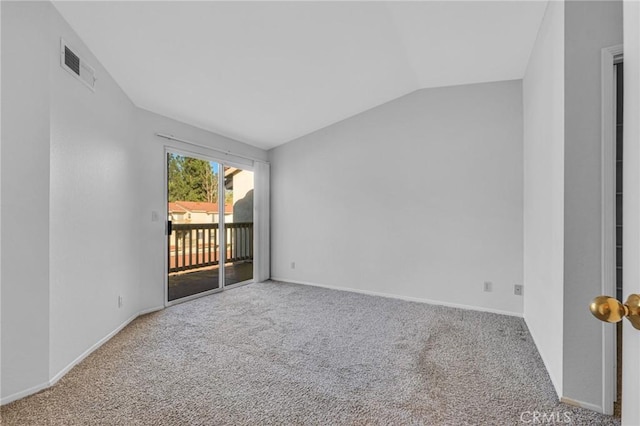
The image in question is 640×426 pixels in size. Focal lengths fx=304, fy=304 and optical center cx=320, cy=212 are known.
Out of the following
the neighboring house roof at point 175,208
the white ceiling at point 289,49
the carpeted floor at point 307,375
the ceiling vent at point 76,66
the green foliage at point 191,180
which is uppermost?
the white ceiling at point 289,49

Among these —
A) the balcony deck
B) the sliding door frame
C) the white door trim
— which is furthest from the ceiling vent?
the white door trim

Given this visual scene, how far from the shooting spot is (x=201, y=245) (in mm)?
4582

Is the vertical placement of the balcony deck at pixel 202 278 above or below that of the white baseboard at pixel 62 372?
above

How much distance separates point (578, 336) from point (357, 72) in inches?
113

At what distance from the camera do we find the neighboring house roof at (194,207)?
379cm

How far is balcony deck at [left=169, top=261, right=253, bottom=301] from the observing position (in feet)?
13.5

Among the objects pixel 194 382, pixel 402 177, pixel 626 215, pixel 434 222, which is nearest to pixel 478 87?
pixel 402 177

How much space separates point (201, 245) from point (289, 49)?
311 centimetres

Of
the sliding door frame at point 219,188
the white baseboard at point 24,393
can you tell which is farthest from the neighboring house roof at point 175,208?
the white baseboard at point 24,393

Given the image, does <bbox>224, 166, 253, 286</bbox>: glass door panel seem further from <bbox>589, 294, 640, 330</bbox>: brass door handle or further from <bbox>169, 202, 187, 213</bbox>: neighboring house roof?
<bbox>589, 294, 640, 330</bbox>: brass door handle

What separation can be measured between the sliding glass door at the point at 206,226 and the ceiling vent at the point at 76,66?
130cm

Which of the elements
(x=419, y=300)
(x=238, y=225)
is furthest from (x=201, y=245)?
(x=419, y=300)

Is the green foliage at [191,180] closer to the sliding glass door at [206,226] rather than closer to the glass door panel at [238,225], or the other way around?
the sliding glass door at [206,226]

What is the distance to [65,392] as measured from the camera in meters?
1.88
